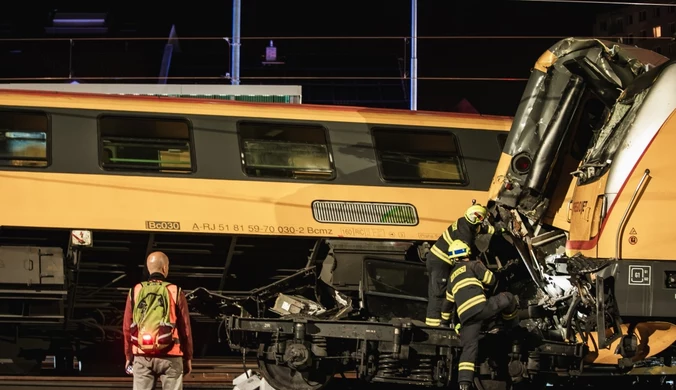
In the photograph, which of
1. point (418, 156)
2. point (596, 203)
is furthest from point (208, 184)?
point (596, 203)

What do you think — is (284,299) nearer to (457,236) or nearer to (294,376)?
(294,376)

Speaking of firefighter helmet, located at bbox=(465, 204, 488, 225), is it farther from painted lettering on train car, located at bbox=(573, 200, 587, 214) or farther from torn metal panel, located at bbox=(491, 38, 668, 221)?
painted lettering on train car, located at bbox=(573, 200, 587, 214)

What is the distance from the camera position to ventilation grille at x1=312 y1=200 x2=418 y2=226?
12008mm

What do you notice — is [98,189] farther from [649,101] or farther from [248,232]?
[649,101]

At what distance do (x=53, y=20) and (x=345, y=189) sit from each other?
89.5 ft

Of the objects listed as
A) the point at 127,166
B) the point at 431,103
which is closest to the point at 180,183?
the point at 127,166

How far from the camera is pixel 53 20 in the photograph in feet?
120

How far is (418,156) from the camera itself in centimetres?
1275

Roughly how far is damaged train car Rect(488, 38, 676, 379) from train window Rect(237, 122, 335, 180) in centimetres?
228

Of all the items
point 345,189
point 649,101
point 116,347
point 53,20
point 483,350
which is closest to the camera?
point 649,101

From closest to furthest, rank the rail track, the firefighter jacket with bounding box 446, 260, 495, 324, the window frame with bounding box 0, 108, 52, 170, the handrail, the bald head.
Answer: the bald head
the handrail
the firefighter jacket with bounding box 446, 260, 495, 324
the rail track
the window frame with bounding box 0, 108, 52, 170

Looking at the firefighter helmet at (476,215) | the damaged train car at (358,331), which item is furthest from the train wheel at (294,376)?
the firefighter helmet at (476,215)

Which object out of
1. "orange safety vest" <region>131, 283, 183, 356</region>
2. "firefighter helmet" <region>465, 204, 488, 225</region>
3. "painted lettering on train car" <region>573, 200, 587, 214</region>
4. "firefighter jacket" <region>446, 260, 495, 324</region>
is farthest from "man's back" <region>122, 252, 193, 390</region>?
"painted lettering on train car" <region>573, 200, 587, 214</region>

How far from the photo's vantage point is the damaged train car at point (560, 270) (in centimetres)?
968
